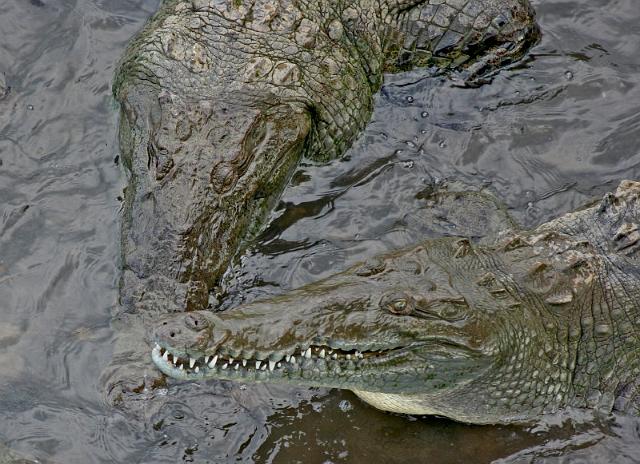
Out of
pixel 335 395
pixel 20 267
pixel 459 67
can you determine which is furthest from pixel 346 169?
pixel 20 267

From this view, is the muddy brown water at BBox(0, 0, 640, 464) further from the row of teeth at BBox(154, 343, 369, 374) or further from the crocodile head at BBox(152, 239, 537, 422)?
the row of teeth at BBox(154, 343, 369, 374)

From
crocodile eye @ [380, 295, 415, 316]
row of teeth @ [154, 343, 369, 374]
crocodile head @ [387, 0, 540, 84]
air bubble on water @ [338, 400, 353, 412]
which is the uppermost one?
crocodile head @ [387, 0, 540, 84]

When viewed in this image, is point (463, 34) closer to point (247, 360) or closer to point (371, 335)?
point (371, 335)

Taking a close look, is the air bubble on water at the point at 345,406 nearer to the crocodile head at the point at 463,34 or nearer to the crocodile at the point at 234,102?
the crocodile at the point at 234,102

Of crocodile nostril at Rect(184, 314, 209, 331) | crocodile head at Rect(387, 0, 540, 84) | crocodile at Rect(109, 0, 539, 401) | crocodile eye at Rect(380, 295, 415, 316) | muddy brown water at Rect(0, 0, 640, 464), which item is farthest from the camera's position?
crocodile head at Rect(387, 0, 540, 84)

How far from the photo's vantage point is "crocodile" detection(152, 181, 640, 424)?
159 inches

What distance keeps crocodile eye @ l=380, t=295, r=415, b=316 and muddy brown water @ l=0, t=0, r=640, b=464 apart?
90 cm

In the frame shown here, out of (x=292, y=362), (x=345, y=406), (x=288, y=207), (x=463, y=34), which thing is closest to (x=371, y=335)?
(x=292, y=362)

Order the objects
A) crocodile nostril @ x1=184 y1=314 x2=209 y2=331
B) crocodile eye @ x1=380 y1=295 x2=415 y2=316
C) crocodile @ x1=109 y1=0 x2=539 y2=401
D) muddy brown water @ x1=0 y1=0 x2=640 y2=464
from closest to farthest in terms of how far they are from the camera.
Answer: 1. crocodile nostril @ x1=184 y1=314 x2=209 y2=331
2. crocodile eye @ x1=380 y1=295 x2=415 y2=316
3. muddy brown water @ x1=0 y1=0 x2=640 y2=464
4. crocodile @ x1=109 y1=0 x2=539 y2=401

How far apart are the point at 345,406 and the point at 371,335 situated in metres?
0.83

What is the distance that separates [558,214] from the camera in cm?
582

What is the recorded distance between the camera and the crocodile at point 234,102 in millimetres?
4766

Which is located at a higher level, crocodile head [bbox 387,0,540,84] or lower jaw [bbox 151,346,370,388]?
crocodile head [bbox 387,0,540,84]

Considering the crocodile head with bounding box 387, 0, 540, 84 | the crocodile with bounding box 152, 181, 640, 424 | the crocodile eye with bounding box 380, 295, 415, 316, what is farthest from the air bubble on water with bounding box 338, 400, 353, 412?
the crocodile head with bounding box 387, 0, 540, 84
